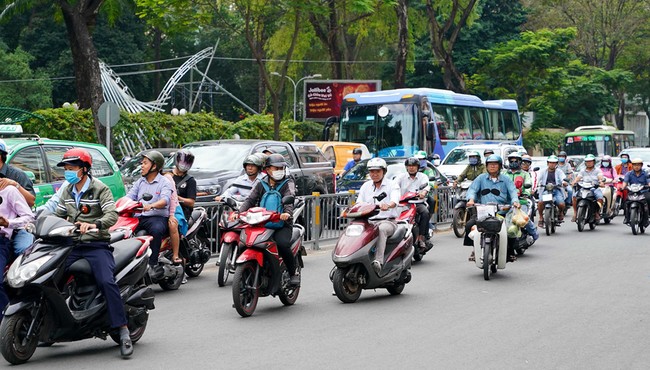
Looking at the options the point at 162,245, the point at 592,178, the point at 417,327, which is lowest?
the point at 417,327

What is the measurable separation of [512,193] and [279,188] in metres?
4.47

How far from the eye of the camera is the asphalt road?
788cm

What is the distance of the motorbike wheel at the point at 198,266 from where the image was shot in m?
12.9

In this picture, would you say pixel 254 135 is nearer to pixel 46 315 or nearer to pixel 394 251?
pixel 394 251

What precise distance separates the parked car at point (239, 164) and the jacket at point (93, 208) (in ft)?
24.7

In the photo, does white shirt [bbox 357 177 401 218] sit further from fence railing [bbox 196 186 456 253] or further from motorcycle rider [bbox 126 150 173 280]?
fence railing [bbox 196 186 456 253]

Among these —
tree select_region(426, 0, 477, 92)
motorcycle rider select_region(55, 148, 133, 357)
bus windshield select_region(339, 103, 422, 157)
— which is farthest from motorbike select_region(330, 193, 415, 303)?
tree select_region(426, 0, 477, 92)

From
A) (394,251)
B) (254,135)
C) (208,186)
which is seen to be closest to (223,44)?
(254,135)

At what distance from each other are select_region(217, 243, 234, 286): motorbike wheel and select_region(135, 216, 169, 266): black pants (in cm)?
85

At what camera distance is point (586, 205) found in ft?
72.3

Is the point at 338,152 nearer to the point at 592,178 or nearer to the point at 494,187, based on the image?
the point at 592,178

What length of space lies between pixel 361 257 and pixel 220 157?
639cm

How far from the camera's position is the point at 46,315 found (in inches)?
291

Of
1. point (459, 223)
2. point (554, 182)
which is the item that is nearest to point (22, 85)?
point (459, 223)
